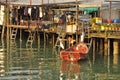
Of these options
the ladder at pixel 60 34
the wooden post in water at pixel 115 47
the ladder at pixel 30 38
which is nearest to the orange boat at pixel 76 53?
the wooden post in water at pixel 115 47

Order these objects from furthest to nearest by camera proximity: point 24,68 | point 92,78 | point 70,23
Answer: point 70,23, point 24,68, point 92,78

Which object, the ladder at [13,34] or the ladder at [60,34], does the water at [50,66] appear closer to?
the ladder at [60,34]

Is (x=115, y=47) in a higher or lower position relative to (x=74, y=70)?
higher

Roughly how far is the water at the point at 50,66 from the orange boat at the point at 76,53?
15.4 inches

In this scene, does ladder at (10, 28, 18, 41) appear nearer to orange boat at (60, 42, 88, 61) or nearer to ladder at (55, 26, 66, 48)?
ladder at (55, 26, 66, 48)

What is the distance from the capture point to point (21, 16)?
5659 centimetres

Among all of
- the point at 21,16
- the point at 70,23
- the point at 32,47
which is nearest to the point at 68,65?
the point at 70,23

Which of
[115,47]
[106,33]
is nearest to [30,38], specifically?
[115,47]

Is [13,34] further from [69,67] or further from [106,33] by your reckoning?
[69,67]

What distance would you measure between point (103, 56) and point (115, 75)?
7.33m

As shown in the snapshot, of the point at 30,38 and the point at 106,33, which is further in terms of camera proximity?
the point at 30,38

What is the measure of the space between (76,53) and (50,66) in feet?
7.63

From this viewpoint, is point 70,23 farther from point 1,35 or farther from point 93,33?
point 1,35

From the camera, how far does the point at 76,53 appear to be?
42.1 meters
